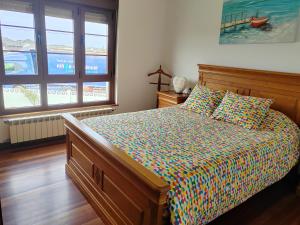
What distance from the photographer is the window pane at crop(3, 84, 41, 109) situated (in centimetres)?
298

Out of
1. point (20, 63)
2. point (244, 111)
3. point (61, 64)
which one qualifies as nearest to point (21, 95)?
point (20, 63)

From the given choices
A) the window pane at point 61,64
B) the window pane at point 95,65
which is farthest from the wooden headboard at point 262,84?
the window pane at point 61,64

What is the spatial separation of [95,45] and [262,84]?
2439mm

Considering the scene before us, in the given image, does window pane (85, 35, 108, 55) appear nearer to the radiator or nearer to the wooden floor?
the radiator

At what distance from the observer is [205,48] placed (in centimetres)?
343

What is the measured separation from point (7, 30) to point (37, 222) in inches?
90.5

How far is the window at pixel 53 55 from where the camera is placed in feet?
9.37

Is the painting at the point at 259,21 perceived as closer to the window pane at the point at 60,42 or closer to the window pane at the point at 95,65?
the window pane at the point at 95,65

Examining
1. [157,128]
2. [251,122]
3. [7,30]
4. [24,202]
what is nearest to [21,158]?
[24,202]

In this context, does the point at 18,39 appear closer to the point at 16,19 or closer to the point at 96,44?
the point at 16,19

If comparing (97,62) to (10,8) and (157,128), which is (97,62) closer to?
(10,8)

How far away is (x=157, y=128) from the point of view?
7.36ft

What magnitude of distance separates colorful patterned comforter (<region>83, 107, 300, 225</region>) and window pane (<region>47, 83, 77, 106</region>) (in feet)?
4.14

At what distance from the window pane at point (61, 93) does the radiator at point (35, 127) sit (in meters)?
0.28
